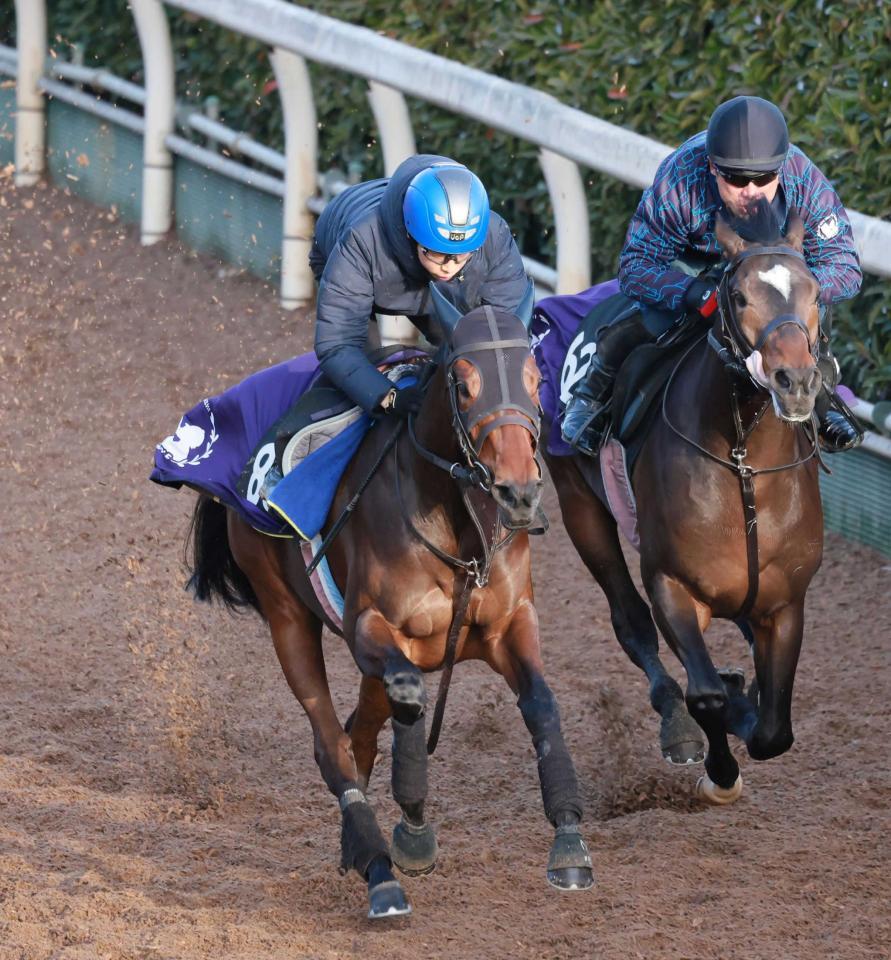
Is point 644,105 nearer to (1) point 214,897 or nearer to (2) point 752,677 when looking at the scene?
(2) point 752,677

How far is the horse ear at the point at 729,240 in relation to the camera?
5.00m

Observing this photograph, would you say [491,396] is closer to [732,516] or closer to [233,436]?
[732,516]

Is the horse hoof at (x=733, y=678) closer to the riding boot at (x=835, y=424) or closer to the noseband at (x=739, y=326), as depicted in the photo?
the riding boot at (x=835, y=424)

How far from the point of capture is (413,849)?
506 cm

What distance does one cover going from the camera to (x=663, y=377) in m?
5.67

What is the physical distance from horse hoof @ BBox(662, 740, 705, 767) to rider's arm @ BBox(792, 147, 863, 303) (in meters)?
1.45

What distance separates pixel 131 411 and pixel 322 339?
13.6 ft

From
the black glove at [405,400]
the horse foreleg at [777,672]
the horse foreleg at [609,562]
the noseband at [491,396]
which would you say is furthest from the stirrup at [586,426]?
the noseband at [491,396]

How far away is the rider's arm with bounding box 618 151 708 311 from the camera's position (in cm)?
559

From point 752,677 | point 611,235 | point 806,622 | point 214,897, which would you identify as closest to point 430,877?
point 214,897

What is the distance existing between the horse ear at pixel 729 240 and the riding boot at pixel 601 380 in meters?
0.93

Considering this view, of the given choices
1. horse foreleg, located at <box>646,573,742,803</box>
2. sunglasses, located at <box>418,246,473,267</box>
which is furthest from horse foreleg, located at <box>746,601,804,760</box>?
sunglasses, located at <box>418,246,473,267</box>

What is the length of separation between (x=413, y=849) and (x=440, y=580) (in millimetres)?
772

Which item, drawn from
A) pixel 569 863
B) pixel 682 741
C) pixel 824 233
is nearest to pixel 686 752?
pixel 682 741
